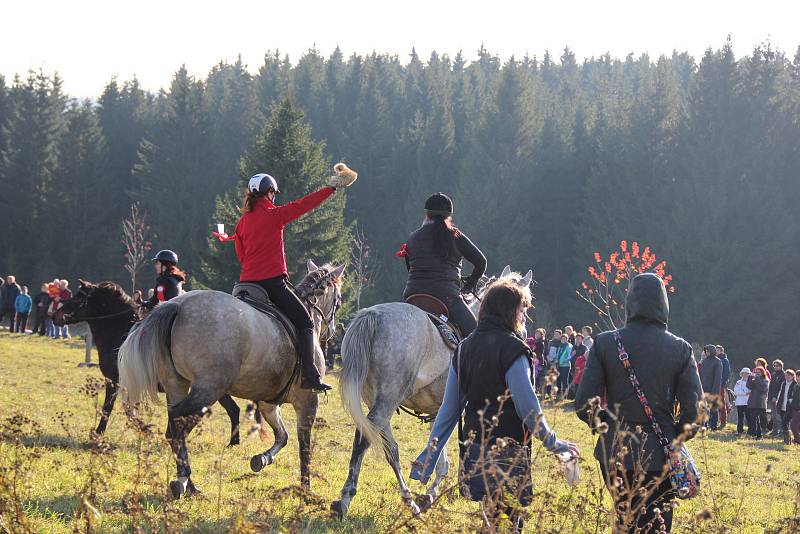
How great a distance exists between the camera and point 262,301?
8633 millimetres

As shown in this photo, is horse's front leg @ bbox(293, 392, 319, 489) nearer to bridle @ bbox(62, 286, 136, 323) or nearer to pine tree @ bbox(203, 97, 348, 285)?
Answer: bridle @ bbox(62, 286, 136, 323)

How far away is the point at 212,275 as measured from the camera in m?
37.2

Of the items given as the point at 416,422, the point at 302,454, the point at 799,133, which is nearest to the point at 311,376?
the point at 302,454

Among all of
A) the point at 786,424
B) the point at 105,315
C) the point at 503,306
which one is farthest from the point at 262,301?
the point at 786,424

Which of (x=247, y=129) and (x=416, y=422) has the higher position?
(x=247, y=129)

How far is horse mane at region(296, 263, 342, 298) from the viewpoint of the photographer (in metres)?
9.70

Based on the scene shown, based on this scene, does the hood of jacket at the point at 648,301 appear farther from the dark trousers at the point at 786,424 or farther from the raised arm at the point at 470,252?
the dark trousers at the point at 786,424

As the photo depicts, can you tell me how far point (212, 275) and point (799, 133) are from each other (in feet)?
110

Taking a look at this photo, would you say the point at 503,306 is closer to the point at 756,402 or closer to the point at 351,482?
the point at 351,482

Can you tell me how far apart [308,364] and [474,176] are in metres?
54.5

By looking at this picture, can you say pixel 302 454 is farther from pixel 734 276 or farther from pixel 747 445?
pixel 734 276

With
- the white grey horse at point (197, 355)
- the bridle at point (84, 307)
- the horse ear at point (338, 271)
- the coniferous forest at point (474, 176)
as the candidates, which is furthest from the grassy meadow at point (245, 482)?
the coniferous forest at point (474, 176)

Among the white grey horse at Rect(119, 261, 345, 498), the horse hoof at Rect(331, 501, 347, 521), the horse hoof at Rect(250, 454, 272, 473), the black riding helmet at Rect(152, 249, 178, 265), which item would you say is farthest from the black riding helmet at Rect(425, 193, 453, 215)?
the black riding helmet at Rect(152, 249, 178, 265)

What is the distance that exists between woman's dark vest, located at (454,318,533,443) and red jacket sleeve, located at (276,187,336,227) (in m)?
2.81
